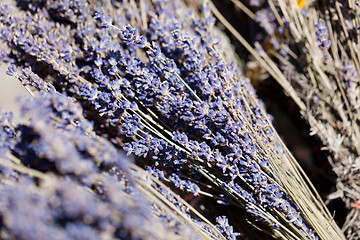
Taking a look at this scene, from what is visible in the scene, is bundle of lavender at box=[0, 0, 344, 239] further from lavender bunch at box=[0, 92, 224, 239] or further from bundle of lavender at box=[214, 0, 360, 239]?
bundle of lavender at box=[214, 0, 360, 239]

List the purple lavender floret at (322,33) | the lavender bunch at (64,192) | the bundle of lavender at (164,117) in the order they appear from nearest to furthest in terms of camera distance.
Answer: the lavender bunch at (64,192)
the bundle of lavender at (164,117)
the purple lavender floret at (322,33)

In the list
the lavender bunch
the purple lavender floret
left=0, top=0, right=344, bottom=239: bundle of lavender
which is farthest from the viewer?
the purple lavender floret

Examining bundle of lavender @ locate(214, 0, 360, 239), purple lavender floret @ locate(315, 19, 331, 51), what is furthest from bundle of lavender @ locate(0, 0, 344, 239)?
purple lavender floret @ locate(315, 19, 331, 51)

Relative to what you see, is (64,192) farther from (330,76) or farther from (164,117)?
(330,76)

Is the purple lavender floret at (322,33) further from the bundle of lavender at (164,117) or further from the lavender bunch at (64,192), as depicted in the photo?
the lavender bunch at (64,192)

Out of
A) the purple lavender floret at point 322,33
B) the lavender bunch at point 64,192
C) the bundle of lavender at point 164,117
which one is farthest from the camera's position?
the purple lavender floret at point 322,33

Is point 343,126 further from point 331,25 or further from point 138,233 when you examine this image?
point 138,233

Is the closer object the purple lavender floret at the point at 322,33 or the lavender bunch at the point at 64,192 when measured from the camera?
the lavender bunch at the point at 64,192

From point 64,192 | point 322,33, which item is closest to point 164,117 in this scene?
point 64,192

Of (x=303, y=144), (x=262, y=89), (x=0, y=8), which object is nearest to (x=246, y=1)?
(x=262, y=89)

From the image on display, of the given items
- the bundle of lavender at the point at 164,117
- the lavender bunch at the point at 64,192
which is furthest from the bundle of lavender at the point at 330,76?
the lavender bunch at the point at 64,192
